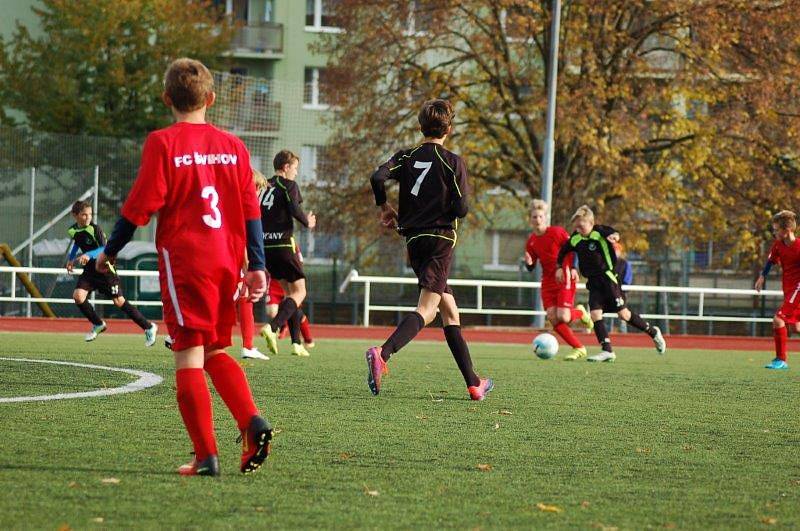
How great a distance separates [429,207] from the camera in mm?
8820

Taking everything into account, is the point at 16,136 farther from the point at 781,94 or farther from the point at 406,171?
the point at 406,171

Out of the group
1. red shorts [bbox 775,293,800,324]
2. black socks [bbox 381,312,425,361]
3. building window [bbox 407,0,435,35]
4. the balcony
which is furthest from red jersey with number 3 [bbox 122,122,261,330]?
the balcony

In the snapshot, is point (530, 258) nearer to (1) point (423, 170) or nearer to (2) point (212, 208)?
(1) point (423, 170)

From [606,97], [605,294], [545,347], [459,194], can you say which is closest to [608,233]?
[605,294]

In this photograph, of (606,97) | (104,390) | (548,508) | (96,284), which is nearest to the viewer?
(548,508)

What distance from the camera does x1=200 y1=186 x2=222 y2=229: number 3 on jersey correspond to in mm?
5273

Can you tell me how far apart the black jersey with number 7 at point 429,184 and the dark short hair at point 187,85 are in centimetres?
342

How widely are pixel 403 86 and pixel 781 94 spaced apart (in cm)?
799

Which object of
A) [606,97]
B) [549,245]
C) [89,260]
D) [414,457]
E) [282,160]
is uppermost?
[606,97]

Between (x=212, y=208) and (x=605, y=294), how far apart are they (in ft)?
33.9

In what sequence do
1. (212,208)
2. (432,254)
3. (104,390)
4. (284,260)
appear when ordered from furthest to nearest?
(284,260), (432,254), (104,390), (212,208)

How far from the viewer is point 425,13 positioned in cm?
2780

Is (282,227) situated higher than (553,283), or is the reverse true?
(282,227)

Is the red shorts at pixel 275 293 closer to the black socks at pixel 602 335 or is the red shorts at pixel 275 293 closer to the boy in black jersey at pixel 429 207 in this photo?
the black socks at pixel 602 335
